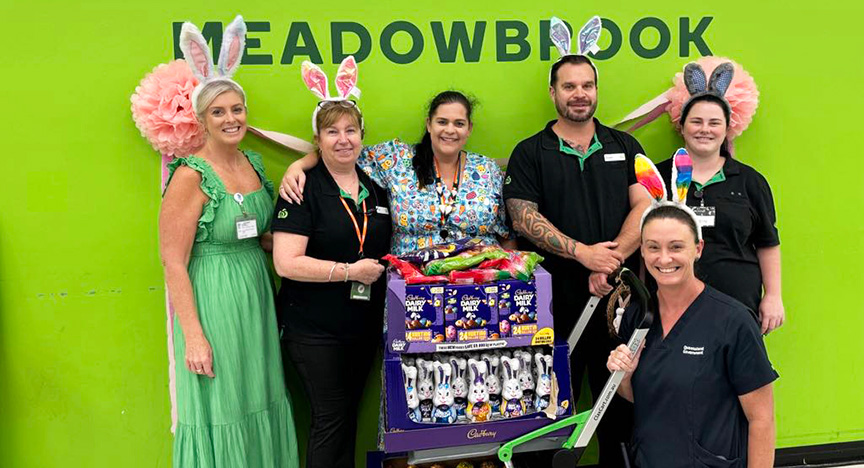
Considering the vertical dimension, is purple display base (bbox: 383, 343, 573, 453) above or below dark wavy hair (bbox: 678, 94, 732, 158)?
below

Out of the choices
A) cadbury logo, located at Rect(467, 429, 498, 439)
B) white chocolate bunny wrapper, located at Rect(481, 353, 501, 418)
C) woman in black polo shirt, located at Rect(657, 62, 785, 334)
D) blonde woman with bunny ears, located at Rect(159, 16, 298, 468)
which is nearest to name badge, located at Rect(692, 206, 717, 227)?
woman in black polo shirt, located at Rect(657, 62, 785, 334)

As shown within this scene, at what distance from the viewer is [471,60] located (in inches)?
114

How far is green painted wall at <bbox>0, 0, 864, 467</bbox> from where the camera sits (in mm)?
2676

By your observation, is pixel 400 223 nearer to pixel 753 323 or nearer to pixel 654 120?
pixel 753 323

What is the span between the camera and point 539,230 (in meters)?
2.47

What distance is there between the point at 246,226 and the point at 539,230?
1.16 metres

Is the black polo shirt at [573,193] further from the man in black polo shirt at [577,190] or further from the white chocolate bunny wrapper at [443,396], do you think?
the white chocolate bunny wrapper at [443,396]

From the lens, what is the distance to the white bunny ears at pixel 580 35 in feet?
8.72

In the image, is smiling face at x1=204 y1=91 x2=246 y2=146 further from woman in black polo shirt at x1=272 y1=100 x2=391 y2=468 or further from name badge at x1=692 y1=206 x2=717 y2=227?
name badge at x1=692 y1=206 x2=717 y2=227

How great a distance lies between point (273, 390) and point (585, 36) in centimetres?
204

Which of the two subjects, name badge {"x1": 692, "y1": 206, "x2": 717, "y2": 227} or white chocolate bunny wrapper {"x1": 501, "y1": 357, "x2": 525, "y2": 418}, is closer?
white chocolate bunny wrapper {"x1": 501, "y1": 357, "x2": 525, "y2": 418}

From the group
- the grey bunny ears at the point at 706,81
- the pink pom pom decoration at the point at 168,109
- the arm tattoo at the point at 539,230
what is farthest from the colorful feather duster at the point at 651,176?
the pink pom pom decoration at the point at 168,109

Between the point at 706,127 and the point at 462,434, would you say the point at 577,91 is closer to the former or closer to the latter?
the point at 706,127

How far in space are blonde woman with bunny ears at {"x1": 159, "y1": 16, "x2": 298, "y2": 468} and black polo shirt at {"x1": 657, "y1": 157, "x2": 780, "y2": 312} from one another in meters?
1.87
